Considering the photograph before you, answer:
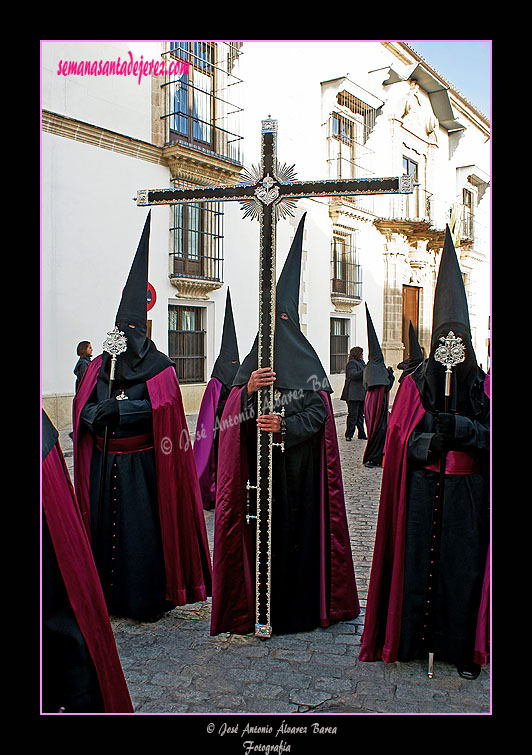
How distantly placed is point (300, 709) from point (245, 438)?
1.53 metres

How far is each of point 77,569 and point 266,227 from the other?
2.39m

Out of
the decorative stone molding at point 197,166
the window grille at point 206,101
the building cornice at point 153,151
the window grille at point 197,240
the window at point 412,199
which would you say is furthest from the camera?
the window at point 412,199

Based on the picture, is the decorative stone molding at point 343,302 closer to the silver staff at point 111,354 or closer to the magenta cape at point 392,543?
the silver staff at point 111,354

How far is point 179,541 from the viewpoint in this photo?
4.24 m

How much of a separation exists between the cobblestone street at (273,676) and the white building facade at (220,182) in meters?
2.50

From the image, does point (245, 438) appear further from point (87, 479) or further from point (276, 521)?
point (87, 479)

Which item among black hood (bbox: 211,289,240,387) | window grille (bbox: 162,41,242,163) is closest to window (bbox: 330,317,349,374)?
window grille (bbox: 162,41,242,163)

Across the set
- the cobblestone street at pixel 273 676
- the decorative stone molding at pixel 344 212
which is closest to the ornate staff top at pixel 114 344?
the cobblestone street at pixel 273 676

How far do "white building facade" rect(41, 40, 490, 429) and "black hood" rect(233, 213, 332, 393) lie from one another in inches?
54.1

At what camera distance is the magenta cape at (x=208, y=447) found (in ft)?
21.7

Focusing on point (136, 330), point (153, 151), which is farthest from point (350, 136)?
point (136, 330)

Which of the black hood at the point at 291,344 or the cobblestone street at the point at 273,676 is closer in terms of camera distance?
the cobblestone street at the point at 273,676

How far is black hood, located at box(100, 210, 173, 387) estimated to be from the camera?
159 inches
